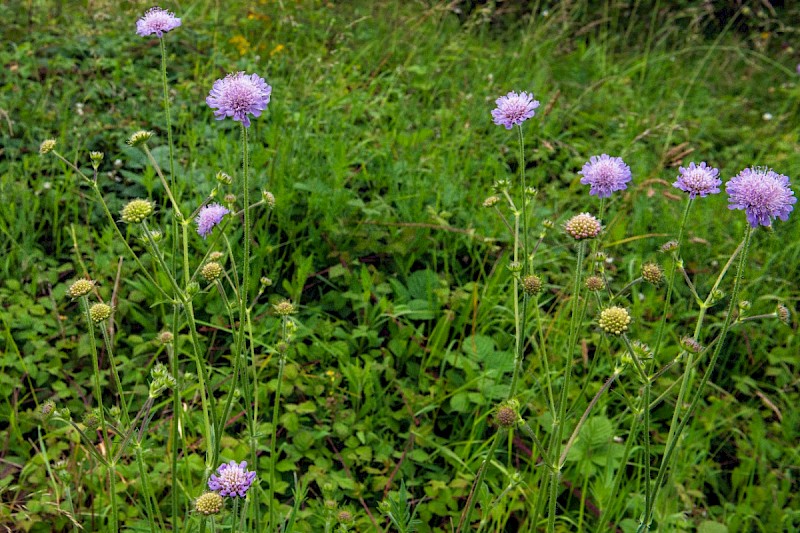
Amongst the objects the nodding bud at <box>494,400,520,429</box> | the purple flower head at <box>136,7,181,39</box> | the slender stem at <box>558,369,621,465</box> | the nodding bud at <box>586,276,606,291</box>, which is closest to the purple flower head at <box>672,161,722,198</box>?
the nodding bud at <box>586,276,606,291</box>

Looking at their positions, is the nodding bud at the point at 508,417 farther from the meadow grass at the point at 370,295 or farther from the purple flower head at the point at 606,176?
the purple flower head at the point at 606,176

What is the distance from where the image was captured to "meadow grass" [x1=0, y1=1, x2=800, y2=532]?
1739 millimetres

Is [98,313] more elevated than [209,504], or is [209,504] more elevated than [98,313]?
[98,313]

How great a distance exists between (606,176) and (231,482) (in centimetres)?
88

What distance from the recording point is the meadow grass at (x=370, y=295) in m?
1.74

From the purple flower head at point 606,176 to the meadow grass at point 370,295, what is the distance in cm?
27

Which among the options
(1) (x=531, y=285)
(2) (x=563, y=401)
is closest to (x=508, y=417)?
(2) (x=563, y=401)

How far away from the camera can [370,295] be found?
2.27m

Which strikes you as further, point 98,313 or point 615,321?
point 98,313

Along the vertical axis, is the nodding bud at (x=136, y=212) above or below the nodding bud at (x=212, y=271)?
above

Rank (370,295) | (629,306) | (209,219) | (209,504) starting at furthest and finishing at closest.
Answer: (370,295)
(209,219)
(629,306)
(209,504)

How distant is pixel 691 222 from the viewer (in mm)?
2930

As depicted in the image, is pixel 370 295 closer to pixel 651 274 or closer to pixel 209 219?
pixel 209 219

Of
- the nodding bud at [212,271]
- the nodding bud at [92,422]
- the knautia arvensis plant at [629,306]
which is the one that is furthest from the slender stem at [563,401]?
the nodding bud at [92,422]
